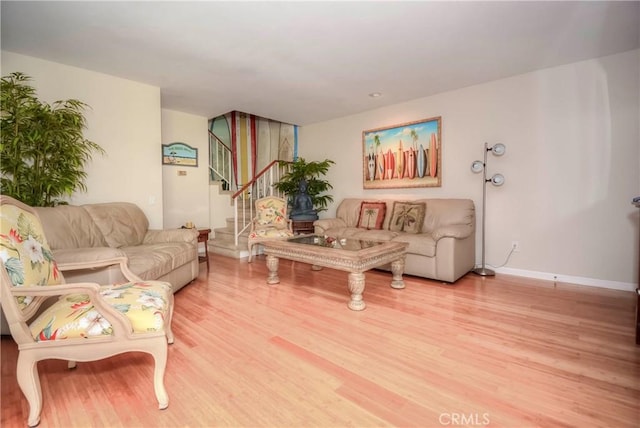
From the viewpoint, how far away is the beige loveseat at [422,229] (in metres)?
3.38

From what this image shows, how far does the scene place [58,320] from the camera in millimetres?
1408

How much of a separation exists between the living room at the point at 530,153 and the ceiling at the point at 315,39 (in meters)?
0.21

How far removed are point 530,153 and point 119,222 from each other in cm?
481

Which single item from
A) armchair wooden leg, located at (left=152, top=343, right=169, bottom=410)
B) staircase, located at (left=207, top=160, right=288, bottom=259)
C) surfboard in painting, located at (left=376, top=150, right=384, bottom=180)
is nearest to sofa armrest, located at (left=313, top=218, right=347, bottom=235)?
surfboard in painting, located at (left=376, top=150, right=384, bottom=180)

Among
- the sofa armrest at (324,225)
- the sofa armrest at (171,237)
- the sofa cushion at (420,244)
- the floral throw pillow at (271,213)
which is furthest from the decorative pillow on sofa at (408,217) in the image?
the sofa armrest at (171,237)

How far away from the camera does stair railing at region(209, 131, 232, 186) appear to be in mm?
5949

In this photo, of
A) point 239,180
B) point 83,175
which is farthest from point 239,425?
point 239,180

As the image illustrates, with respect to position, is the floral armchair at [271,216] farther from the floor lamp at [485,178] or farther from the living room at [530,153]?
the floor lamp at [485,178]

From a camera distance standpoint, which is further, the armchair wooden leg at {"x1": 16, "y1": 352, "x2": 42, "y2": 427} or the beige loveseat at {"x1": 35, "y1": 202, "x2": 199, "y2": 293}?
the beige loveseat at {"x1": 35, "y1": 202, "x2": 199, "y2": 293}

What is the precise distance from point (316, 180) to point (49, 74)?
148 inches

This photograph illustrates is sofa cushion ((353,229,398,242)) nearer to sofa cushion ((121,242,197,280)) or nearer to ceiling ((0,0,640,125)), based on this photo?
ceiling ((0,0,640,125))

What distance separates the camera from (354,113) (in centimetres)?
522

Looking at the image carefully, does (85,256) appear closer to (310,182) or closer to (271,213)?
(271,213)

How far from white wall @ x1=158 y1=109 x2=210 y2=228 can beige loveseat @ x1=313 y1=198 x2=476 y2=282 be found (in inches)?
90.5
